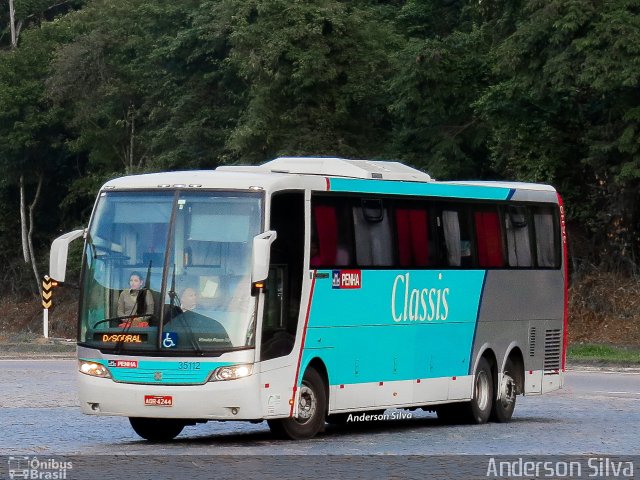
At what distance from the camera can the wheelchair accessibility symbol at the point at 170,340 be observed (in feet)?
50.1

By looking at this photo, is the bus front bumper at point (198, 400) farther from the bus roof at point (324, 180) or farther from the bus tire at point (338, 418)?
the bus tire at point (338, 418)

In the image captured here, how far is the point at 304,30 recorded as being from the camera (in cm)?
4297

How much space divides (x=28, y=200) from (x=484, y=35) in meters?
29.8

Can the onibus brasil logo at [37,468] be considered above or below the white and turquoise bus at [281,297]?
below

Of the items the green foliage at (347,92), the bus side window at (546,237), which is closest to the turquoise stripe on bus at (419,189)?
the bus side window at (546,237)

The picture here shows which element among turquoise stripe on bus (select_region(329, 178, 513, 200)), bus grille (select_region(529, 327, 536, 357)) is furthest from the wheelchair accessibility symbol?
bus grille (select_region(529, 327, 536, 357))

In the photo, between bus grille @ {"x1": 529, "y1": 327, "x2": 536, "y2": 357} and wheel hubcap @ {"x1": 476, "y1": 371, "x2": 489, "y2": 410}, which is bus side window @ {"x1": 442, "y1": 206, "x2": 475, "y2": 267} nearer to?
wheel hubcap @ {"x1": 476, "y1": 371, "x2": 489, "y2": 410}

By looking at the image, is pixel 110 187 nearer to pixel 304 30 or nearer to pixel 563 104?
pixel 563 104

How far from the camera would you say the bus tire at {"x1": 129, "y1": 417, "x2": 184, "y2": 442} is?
16281 millimetres

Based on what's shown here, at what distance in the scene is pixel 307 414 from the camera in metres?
16.2

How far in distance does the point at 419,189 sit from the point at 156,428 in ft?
15.4

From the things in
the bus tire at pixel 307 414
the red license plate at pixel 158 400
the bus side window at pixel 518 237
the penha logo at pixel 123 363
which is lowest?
the bus tire at pixel 307 414

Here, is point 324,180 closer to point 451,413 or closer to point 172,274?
point 172,274

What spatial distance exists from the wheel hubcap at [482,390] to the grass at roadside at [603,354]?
1197 centimetres
